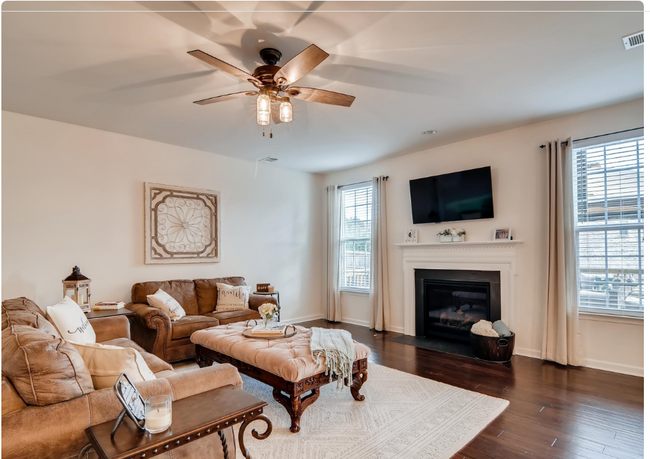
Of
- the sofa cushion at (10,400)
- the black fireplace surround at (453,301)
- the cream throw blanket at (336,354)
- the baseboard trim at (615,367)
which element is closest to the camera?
the sofa cushion at (10,400)

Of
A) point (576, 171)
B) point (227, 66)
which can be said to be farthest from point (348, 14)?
point (576, 171)

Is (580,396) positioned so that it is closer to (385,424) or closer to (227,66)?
(385,424)

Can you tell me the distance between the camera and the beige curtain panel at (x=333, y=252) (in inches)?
260

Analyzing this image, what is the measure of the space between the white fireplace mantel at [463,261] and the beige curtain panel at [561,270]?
16.9 inches

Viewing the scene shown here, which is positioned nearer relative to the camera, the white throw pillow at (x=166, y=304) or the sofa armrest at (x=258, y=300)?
the white throw pillow at (x=166, y=304)

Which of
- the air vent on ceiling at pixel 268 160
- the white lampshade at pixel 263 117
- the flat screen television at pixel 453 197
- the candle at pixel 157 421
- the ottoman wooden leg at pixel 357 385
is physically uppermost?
the air vent on ceiling at pixel 268 160

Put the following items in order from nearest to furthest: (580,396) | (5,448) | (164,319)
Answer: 1. (5,448)
2. (580,396)
3. (164,319)

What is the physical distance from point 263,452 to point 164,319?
2160mm

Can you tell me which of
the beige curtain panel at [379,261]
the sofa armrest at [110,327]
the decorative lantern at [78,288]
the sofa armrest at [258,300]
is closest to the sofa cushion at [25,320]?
the sofa armrest at [110,327]

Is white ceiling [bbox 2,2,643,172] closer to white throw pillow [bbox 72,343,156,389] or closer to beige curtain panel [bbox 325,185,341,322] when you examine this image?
white throw pillow [bbox 72,343,156,389]

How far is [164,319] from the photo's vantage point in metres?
4.01

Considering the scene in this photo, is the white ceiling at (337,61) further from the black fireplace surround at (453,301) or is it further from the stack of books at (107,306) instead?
the stack of books at (107,306)

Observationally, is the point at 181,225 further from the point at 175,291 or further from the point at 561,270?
the point at 561,270

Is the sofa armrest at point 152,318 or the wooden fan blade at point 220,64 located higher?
the wooden fan blade at point 220,64
